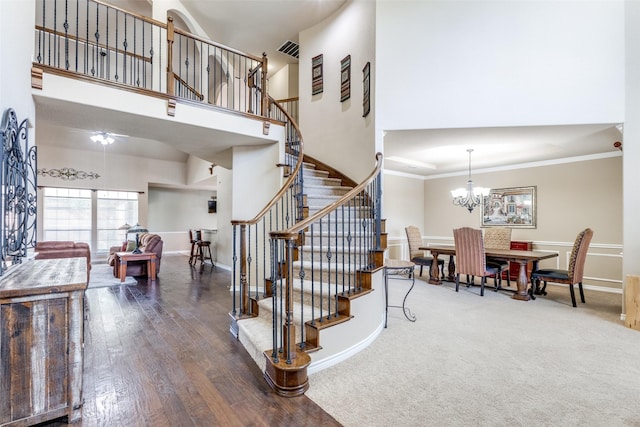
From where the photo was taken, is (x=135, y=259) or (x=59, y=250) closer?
(x=59, y=250)

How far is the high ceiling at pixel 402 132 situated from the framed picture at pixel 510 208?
633mm

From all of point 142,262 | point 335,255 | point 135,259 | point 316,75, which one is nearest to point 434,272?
point 335,255

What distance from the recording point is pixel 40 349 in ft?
5.37

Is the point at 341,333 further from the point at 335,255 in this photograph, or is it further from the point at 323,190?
the point at 323,190

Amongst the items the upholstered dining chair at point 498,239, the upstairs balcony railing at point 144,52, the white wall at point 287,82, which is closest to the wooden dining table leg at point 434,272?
the upholstered dining chair at point 498,239

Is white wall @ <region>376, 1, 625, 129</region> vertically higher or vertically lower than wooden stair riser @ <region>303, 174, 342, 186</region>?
higher

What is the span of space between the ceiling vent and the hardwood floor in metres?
5.83

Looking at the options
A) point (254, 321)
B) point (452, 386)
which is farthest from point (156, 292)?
point (452, 386)

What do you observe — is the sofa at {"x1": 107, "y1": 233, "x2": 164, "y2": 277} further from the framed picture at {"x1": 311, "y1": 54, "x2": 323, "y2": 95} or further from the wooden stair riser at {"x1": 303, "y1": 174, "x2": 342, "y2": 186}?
the framed picture at {"x1": 311, "y1": 54, "x2": 323, "y2": 95}

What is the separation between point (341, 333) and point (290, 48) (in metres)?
6.71

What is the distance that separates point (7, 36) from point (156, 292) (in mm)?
3808

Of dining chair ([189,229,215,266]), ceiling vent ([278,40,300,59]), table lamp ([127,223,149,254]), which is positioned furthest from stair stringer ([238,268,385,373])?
ceiling vent ([278,40,300,59])

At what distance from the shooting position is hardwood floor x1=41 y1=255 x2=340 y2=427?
5.87 feet

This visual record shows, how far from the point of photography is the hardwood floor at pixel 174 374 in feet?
5.87
